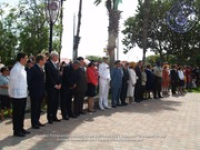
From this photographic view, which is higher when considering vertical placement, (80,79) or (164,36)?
(164,36)

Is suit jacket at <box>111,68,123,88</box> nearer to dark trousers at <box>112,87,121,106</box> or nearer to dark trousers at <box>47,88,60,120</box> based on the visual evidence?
dark trousers at <box>112,87,121,106</box>

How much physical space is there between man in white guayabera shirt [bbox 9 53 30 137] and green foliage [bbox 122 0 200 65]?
3338cm

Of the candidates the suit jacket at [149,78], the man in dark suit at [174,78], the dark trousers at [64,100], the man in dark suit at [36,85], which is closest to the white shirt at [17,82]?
the man in dark suit at [36,85]

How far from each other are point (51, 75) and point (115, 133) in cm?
229

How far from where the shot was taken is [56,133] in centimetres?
835

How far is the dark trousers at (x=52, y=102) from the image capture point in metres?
9.56

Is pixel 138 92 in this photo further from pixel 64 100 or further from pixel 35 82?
pixel 35 82

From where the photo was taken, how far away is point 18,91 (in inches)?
309

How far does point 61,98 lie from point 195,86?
18.7m

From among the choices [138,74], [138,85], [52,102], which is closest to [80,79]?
[52,102]

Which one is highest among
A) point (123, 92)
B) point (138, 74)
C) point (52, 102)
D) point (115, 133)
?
point (138, 74)

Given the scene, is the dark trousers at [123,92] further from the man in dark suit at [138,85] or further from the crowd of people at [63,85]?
the man in dark suit at [138,85]

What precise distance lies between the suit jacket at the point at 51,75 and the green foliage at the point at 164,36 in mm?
31844

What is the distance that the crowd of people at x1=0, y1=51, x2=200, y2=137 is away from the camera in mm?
7957
